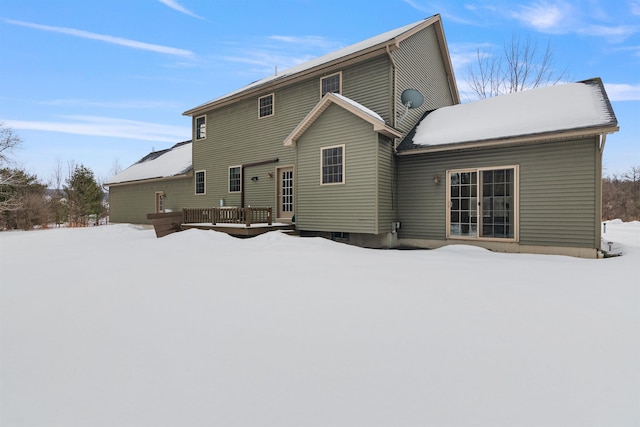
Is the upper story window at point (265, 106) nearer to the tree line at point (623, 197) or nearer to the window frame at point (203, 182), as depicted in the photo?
the window frame at point (203, 182)

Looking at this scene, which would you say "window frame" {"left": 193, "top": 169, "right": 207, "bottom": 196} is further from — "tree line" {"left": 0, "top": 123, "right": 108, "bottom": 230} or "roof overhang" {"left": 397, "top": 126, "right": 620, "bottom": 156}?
"tree line" {"left": 0, "top": 123, "right": 108, "bottom": 230}

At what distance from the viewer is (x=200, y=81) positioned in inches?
808

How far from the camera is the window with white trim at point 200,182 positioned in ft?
50.3

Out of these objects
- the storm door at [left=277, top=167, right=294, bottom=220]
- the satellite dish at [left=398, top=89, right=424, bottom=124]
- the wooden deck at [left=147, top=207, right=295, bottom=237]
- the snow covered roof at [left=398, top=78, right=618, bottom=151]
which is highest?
the satellite dish at [left=398, top=89, right=424, bottom=124]

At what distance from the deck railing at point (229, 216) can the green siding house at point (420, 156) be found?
1.02 m

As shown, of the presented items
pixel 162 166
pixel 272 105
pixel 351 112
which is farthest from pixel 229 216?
pixel 162 166

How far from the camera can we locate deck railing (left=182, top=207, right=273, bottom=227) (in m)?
10.6

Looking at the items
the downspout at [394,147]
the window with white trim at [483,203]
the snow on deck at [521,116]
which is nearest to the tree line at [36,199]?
the downspout at [394,147]


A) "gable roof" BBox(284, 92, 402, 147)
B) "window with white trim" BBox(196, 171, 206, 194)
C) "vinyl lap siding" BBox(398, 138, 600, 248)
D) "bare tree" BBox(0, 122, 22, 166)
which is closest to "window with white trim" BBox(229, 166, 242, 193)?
"window with white trim" BBox(196, 171, 206, 194)

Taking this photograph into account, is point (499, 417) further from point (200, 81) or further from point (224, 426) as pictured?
point (200, 81)

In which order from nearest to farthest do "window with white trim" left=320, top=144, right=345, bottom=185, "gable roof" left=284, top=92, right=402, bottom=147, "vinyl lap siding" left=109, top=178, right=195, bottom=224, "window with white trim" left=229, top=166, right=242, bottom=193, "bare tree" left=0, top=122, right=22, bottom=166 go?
"gable roof" left=284, top=92, right=402, bottom=147 < "window with white trim" left=320, top=144, right=345, bottom=185 < "window with white trim" left=229, top=166, right=242, bottom=193 < "vinyl lap siding" left=109, top=178, right=195, bottom=224 < "bare tree" left=0, top=122, right=22, bottom=166

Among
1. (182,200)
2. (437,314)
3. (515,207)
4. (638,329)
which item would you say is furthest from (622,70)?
(182,200)

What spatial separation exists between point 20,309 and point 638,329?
704 cm

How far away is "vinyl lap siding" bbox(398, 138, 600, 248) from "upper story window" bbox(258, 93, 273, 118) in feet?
23.4
